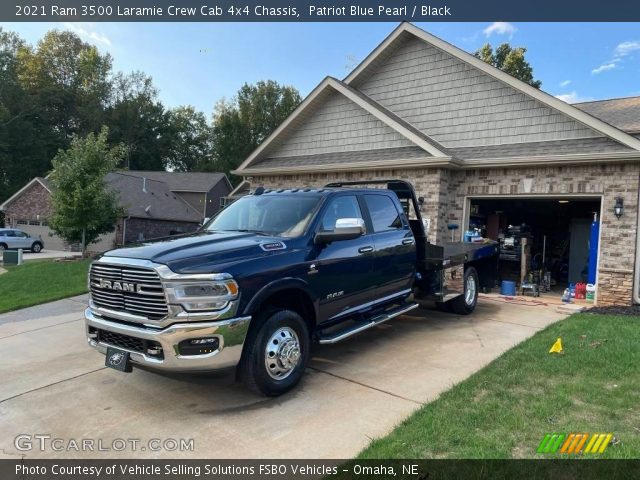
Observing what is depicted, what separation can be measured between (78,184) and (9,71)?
44496 mm

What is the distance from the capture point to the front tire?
13.1ft

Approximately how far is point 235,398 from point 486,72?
10544mm

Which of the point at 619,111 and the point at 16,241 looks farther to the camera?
the point at 16,241

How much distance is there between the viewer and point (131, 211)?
31.6 metres

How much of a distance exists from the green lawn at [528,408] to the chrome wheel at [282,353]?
1.21 metres

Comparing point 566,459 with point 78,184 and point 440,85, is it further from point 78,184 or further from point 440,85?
point 78,184

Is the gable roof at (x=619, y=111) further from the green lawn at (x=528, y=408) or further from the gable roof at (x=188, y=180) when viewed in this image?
the gable roof at (x=188, y=180)

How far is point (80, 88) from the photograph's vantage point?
57500 millimetres

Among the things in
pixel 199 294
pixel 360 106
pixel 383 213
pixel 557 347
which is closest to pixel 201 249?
pixel 199 294

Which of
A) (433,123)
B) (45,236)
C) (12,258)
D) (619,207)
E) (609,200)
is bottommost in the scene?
(12,258)

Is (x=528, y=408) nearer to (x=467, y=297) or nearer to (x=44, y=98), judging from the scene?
(x=467, y=297)

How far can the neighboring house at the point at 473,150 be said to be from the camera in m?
9.37

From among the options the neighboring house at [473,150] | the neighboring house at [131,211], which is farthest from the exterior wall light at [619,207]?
the neighboring house at [131,211]

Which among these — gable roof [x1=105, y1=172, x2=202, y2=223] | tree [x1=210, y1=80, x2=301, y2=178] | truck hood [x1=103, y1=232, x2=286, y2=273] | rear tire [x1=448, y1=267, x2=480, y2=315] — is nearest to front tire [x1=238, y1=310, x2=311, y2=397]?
truck hood [x1=103, y1=232, x2=286, y2=273]
